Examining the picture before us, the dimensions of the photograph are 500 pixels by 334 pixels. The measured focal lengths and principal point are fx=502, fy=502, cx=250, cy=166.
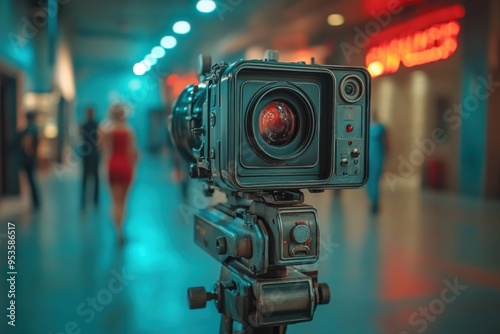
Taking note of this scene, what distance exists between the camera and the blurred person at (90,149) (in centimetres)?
412

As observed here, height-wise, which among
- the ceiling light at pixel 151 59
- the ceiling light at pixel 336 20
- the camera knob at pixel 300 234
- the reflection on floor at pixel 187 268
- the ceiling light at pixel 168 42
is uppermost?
the ceiling light at pixel 336 20

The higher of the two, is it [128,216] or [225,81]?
[225,81]

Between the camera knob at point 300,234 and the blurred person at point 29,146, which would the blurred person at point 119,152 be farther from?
the camera knob at point 300,234

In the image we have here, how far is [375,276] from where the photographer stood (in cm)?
318

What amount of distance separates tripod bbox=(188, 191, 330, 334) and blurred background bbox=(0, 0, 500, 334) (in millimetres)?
901

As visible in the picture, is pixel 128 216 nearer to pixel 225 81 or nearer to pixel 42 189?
pixel 42 189

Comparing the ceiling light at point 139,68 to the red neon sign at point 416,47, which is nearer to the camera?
the ceiling light at point 139,68

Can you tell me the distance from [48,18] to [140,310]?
2252 mm

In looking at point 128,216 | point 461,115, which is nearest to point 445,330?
point 128,216

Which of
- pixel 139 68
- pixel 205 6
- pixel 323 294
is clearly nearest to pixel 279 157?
pixel 323 294

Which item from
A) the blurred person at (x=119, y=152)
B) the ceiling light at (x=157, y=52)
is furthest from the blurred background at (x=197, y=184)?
the blurred person at (x=119, y=152)

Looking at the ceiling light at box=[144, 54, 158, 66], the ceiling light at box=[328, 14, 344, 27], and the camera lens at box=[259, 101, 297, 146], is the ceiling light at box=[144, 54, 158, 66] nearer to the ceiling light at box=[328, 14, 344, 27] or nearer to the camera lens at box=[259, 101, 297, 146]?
the ceiling light at box=[328, 14, 344, 27]

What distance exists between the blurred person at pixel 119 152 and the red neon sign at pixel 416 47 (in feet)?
10.4

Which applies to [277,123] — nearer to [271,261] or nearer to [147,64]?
[271,261]
